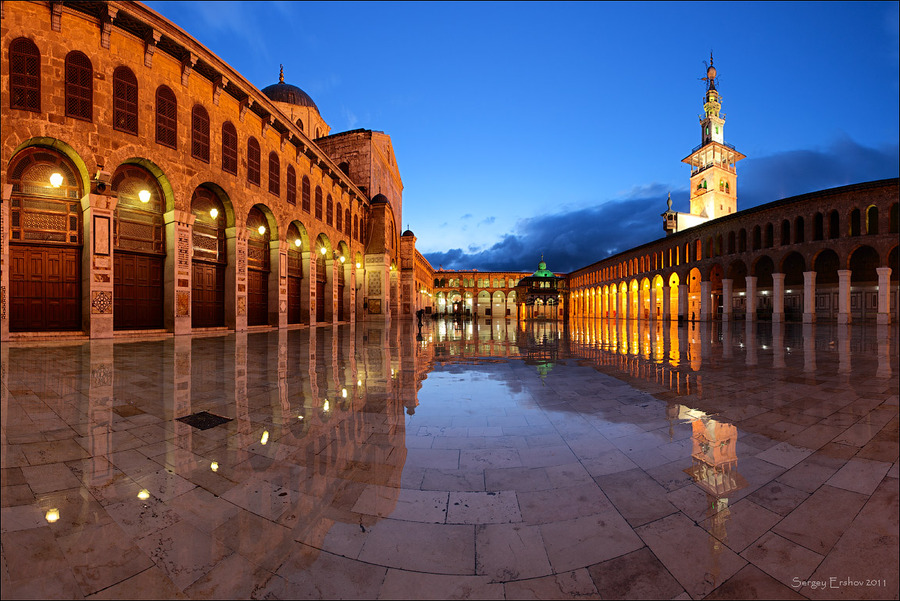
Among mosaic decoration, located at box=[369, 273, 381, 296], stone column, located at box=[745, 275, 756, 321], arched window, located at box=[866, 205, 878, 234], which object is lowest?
stone column, located at box=[745, 275, 756, 321]

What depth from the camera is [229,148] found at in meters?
17.2

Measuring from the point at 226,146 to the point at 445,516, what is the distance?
1934cm

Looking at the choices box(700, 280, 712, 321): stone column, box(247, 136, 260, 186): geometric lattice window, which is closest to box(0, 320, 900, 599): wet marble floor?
box(247, 136, 260, 186): geometric lattice window

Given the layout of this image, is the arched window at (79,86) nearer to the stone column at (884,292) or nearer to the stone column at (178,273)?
the stone column at (178,273)

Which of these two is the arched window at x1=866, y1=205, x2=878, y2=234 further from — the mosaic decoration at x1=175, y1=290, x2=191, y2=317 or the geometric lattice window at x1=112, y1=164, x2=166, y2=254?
the geometric lattice window at x1=112, y1=164, x2=166, y2=254

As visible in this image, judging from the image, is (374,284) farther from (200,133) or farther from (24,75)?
Answer: (24,75)

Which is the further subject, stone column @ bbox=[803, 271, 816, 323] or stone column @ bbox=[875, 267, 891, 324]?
stone column @ bbox=[803, 271, 816, 323]

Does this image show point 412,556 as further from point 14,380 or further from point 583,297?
point 583,297

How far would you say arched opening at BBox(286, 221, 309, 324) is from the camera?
22578 millimetres

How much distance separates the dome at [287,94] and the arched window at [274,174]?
1881 centimetres

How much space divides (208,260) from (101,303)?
4.69 m

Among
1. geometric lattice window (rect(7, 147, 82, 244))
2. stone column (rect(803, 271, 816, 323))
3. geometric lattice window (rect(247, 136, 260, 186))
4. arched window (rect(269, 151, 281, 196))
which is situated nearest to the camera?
geometric lattice window (rect(7, 147, 82, 244))

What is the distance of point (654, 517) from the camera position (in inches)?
98.9

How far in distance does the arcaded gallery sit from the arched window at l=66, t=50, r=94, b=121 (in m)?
0.07
